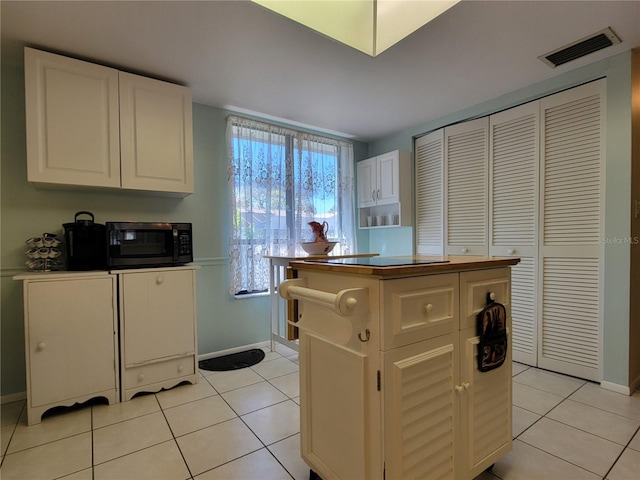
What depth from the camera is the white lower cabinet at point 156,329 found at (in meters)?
2.26

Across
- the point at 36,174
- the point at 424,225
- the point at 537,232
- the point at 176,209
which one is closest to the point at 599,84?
the point at 537,232

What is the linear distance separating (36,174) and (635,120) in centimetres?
409

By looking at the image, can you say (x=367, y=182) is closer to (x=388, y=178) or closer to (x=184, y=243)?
(x=388, y=178)

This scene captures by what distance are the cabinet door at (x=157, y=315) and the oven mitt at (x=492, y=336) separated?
206 centimetres

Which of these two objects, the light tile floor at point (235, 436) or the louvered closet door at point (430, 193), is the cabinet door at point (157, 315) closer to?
the light tile floor at point (235, 436)

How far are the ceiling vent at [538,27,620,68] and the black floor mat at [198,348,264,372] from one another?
336cm

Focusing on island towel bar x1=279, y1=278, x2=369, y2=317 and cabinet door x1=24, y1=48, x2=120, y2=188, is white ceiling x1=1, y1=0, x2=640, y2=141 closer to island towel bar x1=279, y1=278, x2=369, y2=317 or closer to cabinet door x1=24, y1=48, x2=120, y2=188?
cabinet door x1=24, y1=48, x2=120, y2=188

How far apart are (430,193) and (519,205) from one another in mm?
972

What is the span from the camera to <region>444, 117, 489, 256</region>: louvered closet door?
10.2ft

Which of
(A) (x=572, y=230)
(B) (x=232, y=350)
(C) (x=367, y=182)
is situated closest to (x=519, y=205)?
(A) (x=572, y=230)

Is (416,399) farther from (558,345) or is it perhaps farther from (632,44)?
(632,44)

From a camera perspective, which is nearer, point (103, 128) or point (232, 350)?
point (103, 128)

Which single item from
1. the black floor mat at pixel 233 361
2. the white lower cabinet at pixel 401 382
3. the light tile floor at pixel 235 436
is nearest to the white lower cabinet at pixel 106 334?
the light tile floor at pixel 235 436

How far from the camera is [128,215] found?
265 centimetres
